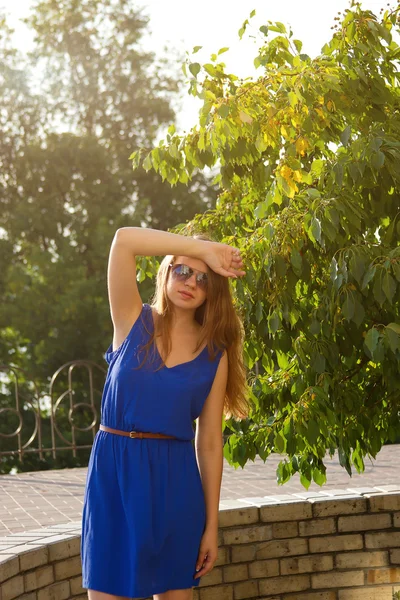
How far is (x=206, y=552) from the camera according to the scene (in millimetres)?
3256

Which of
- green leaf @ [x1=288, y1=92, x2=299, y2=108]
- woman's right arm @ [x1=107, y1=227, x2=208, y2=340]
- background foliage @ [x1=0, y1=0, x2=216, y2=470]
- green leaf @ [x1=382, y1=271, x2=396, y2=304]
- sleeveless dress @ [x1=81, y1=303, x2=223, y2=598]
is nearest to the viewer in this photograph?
sleeveless dress @ [x1=81, y1=303, x2=223, y2=598]

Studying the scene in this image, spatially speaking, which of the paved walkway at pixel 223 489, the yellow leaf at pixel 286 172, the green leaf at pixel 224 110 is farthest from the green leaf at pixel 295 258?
the paved walkway at pixel 223 489

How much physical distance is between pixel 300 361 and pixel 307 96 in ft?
3.88

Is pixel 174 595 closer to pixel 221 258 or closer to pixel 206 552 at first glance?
pixel 206 552

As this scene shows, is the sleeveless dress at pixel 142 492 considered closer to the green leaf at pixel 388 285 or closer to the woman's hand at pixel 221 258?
the woman's hand at pixel 221 258

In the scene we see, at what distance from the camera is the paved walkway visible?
607cm

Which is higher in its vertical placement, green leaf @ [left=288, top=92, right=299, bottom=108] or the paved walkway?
green leaf @ [left=288, top=92, right=299, bottom=108]

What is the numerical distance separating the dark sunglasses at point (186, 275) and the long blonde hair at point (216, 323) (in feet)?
0.07

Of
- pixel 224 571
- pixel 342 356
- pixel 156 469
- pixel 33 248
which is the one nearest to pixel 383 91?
pixel 342 356

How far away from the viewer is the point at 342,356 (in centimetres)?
440

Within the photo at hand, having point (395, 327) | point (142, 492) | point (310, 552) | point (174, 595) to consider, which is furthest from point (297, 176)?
point (310, 552)

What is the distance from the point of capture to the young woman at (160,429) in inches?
123

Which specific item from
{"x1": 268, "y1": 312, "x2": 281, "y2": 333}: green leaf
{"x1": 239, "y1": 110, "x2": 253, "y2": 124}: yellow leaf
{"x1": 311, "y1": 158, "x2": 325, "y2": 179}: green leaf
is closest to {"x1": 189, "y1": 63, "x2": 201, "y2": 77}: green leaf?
{"x1": 239, "y1": 110, "x2": 253, "y2": 124}: yellow leaf

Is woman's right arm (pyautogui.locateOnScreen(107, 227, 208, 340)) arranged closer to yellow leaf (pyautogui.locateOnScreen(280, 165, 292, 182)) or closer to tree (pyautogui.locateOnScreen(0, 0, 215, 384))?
yellow leaf (pyautogui.locateOnScreen(280, 165, 292, 182))
